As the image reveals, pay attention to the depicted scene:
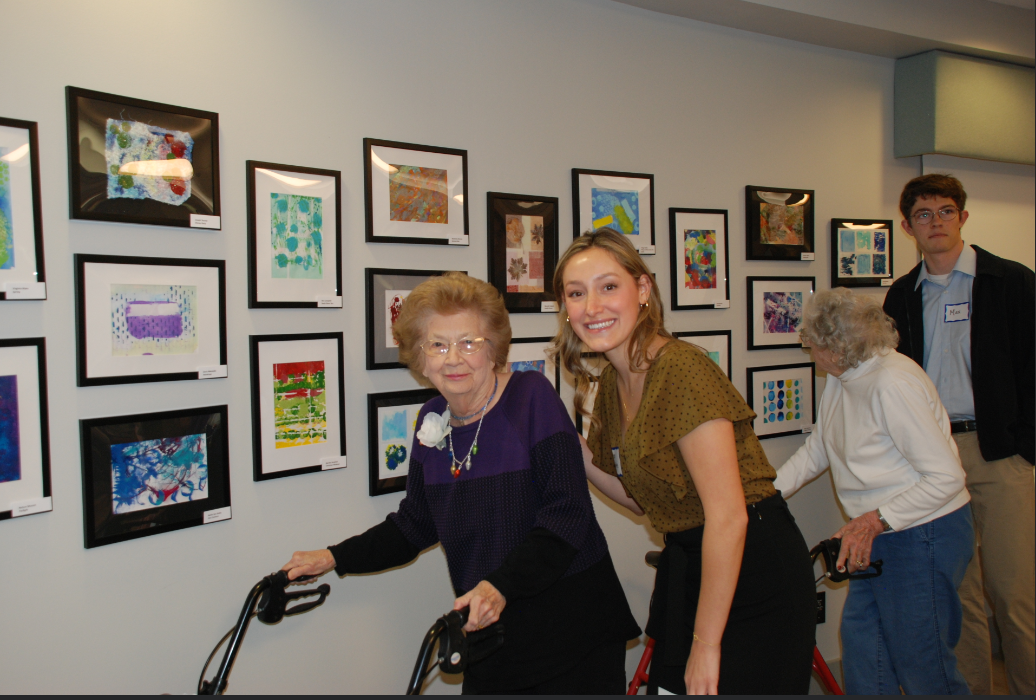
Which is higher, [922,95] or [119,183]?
[922,95]

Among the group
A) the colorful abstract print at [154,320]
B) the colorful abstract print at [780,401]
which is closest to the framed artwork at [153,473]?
the colorful abstract print at [154,320]

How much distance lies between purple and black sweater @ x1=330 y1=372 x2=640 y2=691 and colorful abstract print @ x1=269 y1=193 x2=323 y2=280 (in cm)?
100

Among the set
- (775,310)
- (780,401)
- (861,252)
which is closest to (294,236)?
(775,310)

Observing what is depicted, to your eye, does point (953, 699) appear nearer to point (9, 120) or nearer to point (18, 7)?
point (9, 120)

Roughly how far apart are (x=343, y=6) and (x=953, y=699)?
2.94 metres

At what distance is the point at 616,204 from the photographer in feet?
10.9

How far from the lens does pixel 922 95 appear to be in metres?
4.14

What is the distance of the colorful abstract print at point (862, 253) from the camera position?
13.6ft

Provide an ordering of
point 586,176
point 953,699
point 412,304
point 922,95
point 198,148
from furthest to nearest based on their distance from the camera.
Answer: point 922,95, point 586,176, point 198,148, point 412,304, point 953,699

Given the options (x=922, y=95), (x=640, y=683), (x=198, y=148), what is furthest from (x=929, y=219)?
(x=198, y=148)

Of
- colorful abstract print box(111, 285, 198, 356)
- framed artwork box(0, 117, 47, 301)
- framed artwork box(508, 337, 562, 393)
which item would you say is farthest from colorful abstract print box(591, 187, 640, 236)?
framed artwork box(0, 117, 47, 301)

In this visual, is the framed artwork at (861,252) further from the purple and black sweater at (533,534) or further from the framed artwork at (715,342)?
the purple and black sweater at (533,534)

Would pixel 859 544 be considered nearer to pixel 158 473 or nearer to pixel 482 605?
pixel 482 605

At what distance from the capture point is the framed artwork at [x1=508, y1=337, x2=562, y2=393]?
3.08 metres
